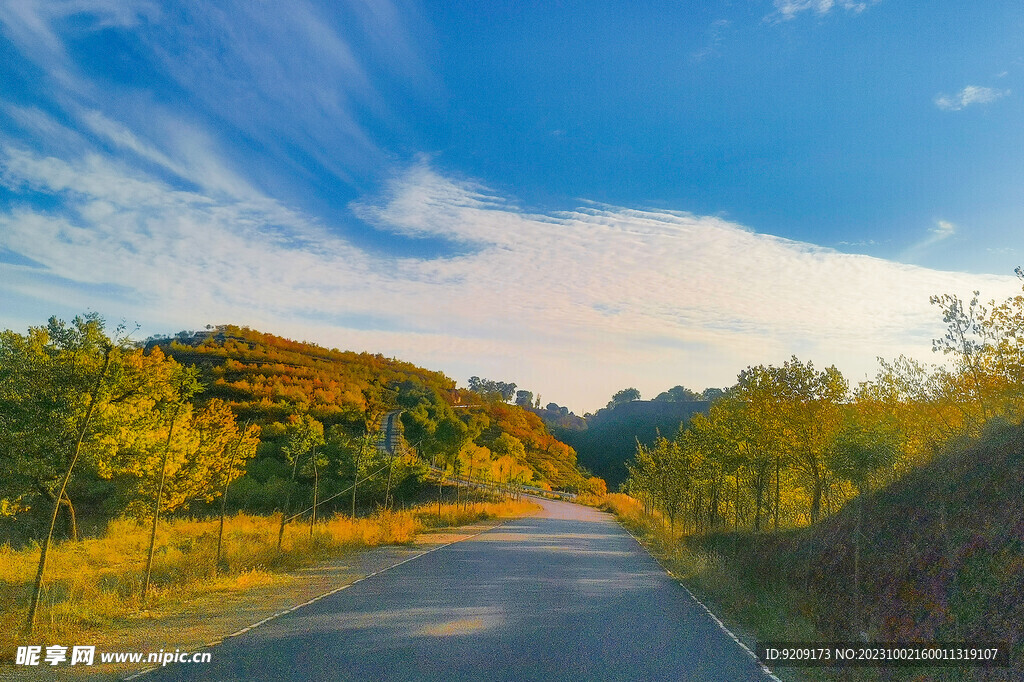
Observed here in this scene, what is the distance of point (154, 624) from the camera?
9516 mm

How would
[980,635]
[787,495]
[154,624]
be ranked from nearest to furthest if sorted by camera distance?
[980,635], [154,624], [787,495]

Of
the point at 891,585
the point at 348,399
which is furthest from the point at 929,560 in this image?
the point at 348,399

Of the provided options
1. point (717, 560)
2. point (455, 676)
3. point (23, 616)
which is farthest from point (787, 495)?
point (23, 616)

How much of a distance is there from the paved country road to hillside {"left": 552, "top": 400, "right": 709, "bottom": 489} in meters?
129

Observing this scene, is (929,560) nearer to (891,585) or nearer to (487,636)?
(891,585)

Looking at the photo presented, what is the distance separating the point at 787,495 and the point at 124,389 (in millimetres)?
28462

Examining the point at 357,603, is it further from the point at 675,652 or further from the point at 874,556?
the point at 874,556

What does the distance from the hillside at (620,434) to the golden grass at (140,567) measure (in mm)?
120327

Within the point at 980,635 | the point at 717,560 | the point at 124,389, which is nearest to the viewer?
the point at 980,635

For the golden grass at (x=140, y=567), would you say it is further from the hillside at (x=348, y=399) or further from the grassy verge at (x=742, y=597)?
the hillside at (x=348, y=399)

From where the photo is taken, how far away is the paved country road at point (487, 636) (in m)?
7.20

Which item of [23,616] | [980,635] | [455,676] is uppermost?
[980,635]

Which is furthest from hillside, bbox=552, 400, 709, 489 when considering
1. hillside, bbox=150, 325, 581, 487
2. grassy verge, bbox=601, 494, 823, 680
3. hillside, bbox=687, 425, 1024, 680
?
hillside, bbox=687, 425, 1024, 680

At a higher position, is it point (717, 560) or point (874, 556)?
point (874, 556)
